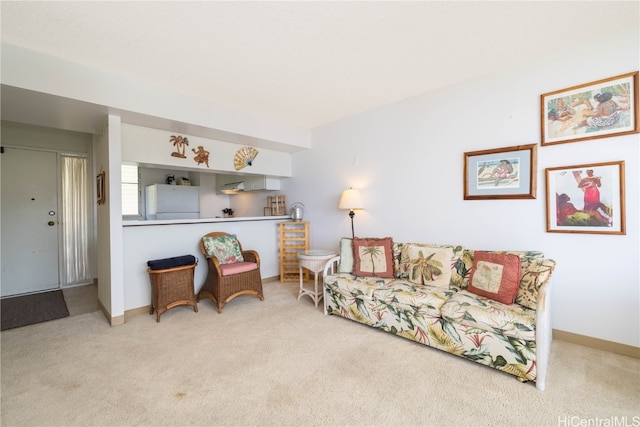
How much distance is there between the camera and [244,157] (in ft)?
13.8

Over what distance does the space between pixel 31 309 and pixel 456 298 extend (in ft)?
15.8

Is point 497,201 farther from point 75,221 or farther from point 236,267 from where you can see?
point 75,221

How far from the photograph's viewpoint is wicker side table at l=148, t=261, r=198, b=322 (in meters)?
2.97

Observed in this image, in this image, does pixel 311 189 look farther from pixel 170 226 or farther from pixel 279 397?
pixel 279 397

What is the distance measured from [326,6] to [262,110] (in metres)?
2.08

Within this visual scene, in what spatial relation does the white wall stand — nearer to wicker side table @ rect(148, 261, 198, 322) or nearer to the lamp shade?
the lamp shade

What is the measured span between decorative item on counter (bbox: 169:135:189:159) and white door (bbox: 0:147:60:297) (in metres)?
2.40

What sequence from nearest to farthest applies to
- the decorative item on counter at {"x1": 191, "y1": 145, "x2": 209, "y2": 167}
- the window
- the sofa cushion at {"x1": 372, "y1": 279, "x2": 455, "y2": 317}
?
the sofa cushion at {"x1": 372, "y1": 279, "x2": 455, "y2": 317}, the decorative item on counter at {"x1": 191, "y1": 145, "x2": 209, "y2": 167}, the window

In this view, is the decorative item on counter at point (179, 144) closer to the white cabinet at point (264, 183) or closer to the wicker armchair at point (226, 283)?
the wicker armchair at point (226, 283)

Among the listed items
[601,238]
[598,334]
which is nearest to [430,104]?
[601,238]

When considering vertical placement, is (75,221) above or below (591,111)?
below

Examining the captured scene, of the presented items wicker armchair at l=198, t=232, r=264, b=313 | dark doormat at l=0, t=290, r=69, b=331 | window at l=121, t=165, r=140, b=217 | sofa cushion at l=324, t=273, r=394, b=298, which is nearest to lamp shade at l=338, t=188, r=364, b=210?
sofa cushion at l=324, t=273, r=394, b=298

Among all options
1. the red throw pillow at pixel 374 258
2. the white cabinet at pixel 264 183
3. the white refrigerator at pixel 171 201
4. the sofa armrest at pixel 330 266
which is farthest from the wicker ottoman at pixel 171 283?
the white refrigerator at pixel 171 201

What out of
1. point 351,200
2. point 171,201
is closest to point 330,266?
point 351,200
